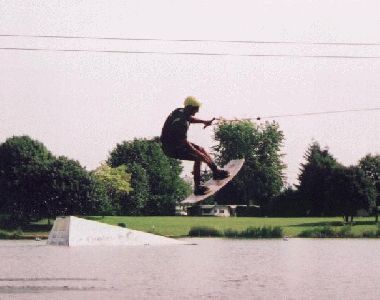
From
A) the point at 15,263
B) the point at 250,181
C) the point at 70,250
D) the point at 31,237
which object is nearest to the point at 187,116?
the point at 15,263

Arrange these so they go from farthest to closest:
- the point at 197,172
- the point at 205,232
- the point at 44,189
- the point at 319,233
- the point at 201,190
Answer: the point at 44,189 → the point at 205,232 → the point at 319,233 → the point at 201,190 → the point at 197,172

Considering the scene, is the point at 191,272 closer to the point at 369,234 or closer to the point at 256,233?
the point at 256,233

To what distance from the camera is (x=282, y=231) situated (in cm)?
9644

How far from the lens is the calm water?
148ft

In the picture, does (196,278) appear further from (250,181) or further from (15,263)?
(250,181)

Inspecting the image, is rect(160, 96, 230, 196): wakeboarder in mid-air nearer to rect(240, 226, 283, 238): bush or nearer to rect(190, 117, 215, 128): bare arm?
rect(190, 117, 215, 128): bare arm

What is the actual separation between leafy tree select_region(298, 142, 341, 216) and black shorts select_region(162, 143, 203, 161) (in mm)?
105124

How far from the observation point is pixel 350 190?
12212 cm

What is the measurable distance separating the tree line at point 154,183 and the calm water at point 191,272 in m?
10.6

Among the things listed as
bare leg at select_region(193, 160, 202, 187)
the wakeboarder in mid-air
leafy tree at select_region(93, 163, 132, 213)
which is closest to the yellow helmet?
the wakeboarder in mid-air

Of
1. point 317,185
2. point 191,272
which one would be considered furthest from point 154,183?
point 191,272

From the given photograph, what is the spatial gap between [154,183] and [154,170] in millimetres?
3059

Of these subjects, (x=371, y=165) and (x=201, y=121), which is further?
(x=371, y=165)

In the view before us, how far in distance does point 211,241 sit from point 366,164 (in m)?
58.3
